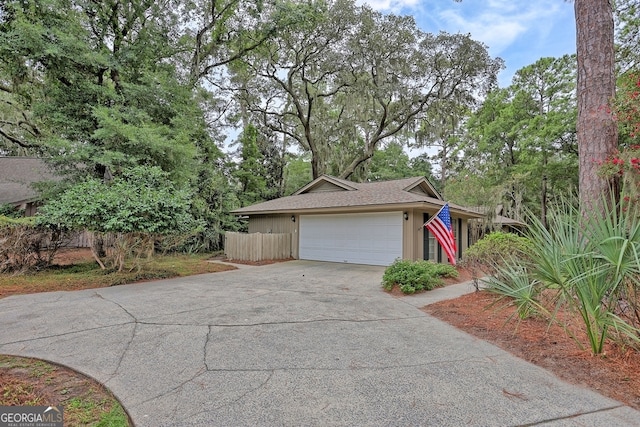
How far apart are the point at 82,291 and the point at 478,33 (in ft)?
62.1

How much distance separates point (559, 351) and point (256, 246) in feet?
34.1

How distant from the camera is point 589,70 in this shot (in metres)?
5.03

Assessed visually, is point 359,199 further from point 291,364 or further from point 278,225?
point 291,364

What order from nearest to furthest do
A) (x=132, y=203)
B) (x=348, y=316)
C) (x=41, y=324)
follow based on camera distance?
(x=41, y=324) → (x=348, y=316) → (x=132, y=203)

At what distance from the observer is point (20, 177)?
15.4 m

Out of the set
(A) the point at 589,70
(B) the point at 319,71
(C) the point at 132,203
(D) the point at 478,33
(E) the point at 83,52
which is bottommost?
(C) the point at 132,203

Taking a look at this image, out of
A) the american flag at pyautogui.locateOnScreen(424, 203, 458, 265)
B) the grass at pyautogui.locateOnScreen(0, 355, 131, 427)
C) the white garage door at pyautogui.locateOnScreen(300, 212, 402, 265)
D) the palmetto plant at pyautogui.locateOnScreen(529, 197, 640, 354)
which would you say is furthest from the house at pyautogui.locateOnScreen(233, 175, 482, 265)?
the grass at pyautogui.locateOnScreen(0, 355, 131, 427)

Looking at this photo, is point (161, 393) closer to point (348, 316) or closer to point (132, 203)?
point (348, 316)

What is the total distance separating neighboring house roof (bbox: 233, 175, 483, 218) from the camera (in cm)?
1010

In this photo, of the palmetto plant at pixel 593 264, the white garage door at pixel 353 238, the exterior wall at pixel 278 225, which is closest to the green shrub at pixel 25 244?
the exterior wall at pixel 278 225


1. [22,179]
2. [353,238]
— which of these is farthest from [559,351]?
[22,179]

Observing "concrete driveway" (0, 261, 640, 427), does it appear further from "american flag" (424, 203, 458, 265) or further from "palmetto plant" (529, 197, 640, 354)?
"american flag" (424, 203, 458, 265)

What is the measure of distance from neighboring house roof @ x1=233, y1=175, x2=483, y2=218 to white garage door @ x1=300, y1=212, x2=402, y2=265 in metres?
0.60

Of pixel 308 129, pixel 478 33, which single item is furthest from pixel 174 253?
pixel 478 33
